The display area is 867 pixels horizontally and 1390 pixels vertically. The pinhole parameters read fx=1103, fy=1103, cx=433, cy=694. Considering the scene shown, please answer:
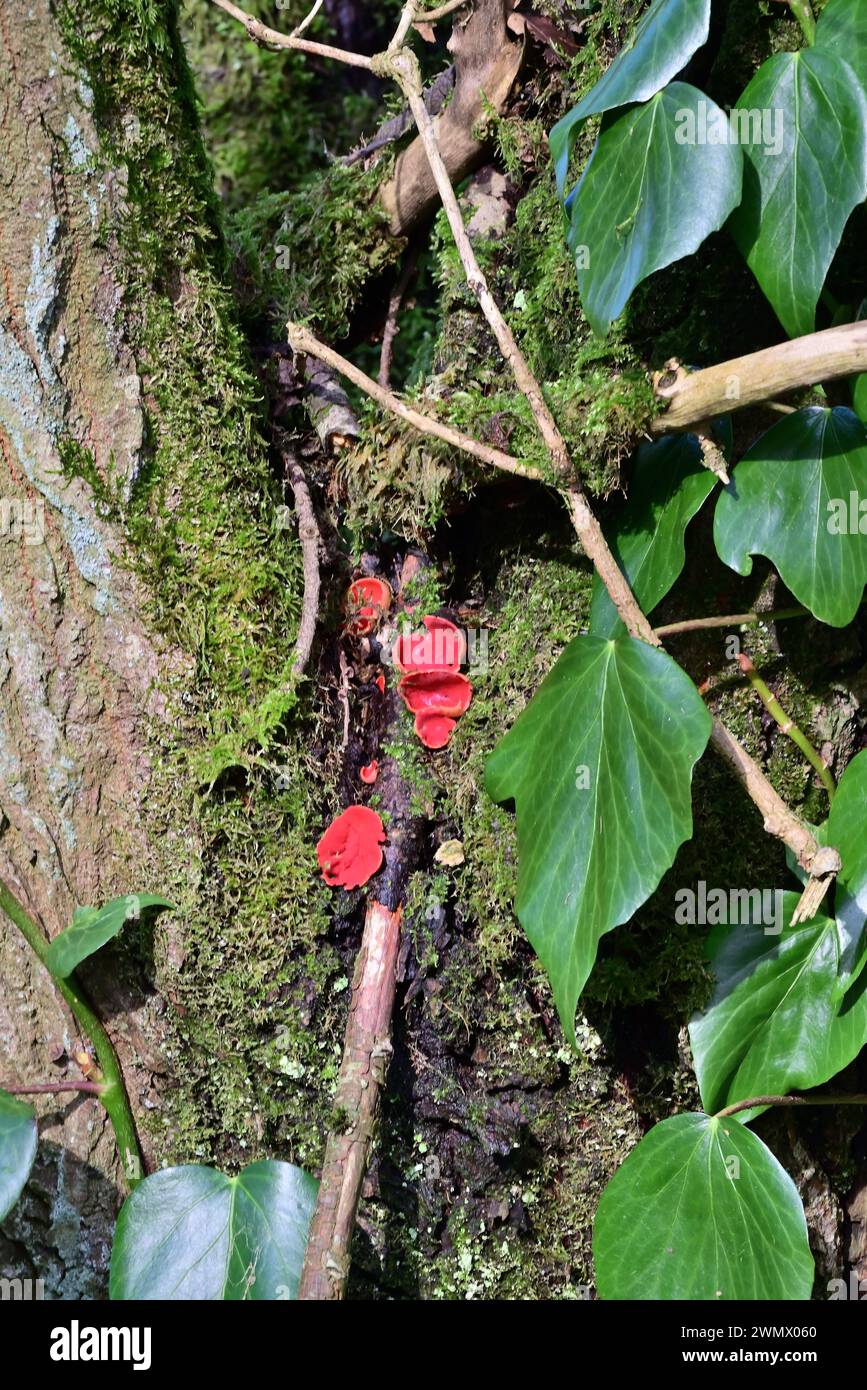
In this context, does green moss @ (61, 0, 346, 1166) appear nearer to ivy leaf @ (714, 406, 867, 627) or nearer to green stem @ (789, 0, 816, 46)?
ivy leaf @ (714, 406, 867, 627)

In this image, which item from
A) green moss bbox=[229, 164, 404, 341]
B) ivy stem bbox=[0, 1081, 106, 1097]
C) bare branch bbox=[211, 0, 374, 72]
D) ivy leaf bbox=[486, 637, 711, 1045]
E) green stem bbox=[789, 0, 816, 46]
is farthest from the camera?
green moss bbox=[229, 164, 404, 341]

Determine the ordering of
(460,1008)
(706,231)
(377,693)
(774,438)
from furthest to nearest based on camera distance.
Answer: (377,693)
(460,1008)
(774,438)
(706,231)

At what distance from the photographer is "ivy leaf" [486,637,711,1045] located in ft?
3.22

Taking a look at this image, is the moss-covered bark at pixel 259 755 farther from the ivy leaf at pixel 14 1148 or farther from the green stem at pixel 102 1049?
the ivy leaf at pixel 14 1148

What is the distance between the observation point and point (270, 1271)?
1085 mm

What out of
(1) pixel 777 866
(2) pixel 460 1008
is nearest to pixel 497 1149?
(2) pixel 460 1008

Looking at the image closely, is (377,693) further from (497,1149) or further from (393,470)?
(497,1149)

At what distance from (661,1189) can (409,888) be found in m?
0.40

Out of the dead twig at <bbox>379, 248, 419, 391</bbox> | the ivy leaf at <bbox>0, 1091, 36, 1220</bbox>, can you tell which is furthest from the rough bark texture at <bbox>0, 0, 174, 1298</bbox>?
the dead twig at <bbox>379, 248, 419, 391</bbox>

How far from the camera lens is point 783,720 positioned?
1.22 metres

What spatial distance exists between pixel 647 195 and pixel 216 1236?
1.10m

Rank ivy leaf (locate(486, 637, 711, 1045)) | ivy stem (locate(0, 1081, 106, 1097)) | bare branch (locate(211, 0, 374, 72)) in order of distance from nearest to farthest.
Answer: ivy leaf (locate(486, 637, 711, 1045)), ivy stem (locate(0, 1081, 106, 1097)), bare branch (locate(211, 0, 374, 72))

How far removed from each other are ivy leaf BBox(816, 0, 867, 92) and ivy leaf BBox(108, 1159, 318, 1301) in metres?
1.18

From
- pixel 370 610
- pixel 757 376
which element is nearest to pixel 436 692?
pixel 370 610
